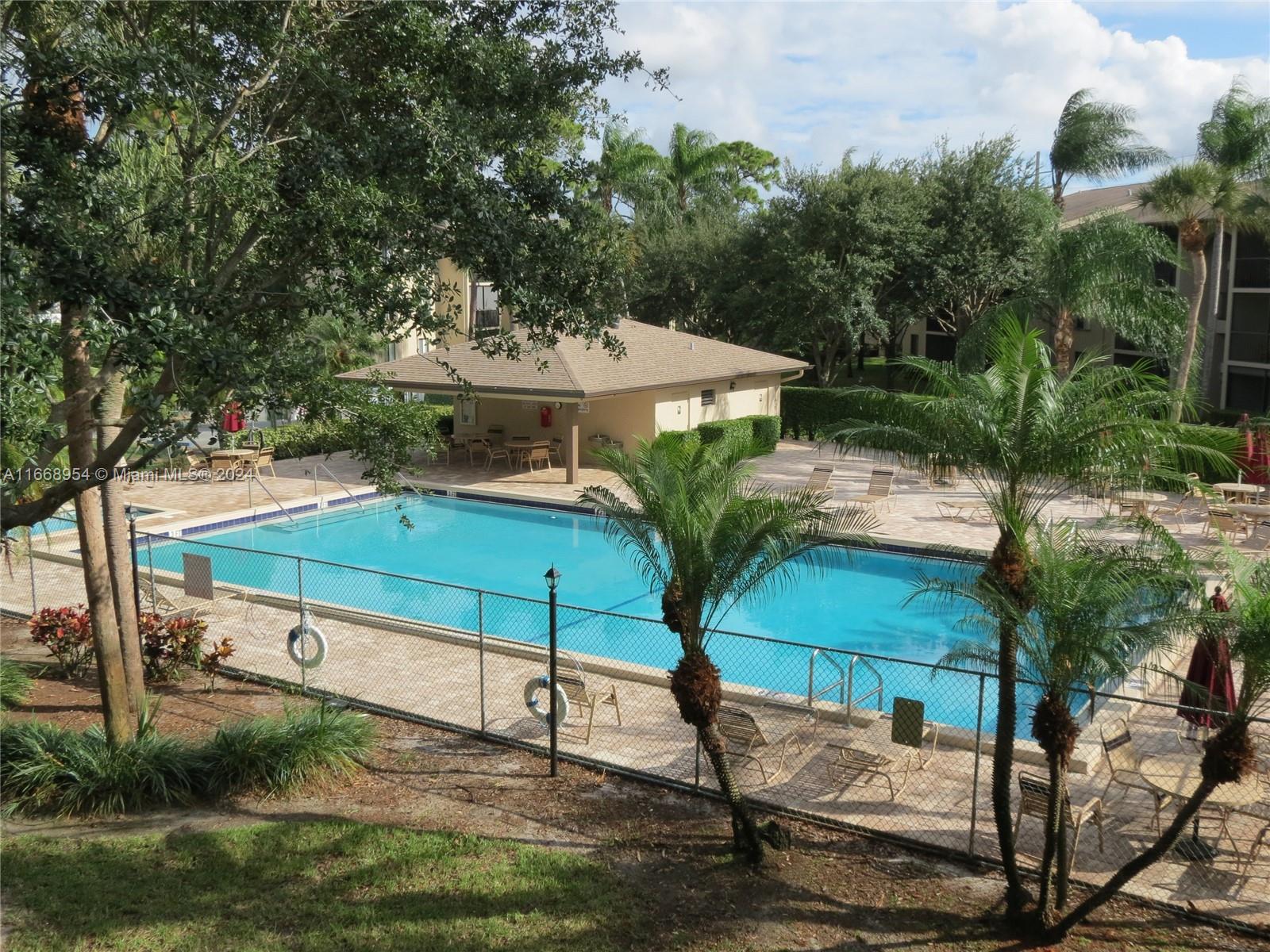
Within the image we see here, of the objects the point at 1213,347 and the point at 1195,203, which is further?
the point at 1213,347

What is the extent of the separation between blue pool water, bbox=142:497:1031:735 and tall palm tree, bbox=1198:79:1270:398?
14474 mm

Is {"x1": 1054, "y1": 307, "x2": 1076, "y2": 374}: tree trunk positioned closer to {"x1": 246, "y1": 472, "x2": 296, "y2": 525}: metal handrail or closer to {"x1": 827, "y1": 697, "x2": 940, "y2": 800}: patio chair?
{"x1": 827, "y1": 697, "x2": 940, "y2": 800}: patio chair

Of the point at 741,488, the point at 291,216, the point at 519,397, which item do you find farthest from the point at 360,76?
the point at 519,397

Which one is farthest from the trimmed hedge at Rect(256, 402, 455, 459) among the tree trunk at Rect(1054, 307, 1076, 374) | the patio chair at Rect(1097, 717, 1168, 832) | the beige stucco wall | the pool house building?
the patio chair at Rect(1097, 717, 1168, 832)

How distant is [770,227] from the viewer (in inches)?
1404

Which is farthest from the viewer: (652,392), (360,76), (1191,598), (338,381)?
(652,392)

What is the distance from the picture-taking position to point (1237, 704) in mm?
7355

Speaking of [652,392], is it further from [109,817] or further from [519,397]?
[109,817]

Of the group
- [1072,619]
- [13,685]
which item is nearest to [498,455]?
[13,685]

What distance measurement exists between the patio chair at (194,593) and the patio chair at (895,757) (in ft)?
26.9

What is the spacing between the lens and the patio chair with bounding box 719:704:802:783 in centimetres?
1048

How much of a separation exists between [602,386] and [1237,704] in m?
18.1

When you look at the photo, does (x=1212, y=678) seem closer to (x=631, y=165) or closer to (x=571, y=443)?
(x=571, y=443)

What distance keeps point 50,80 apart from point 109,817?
21.4 ft
